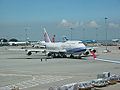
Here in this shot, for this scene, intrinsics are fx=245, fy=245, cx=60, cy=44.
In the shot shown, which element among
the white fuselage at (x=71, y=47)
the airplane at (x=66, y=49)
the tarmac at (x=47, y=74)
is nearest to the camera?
the tarmac at (x=47, y=74)

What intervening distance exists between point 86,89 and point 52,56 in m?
48.9

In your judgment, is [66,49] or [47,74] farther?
[66,49]

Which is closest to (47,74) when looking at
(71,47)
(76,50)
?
(76,50)

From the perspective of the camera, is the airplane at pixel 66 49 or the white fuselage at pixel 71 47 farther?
the airplane at pixel 66 49

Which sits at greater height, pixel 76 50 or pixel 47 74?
pixel 76 50

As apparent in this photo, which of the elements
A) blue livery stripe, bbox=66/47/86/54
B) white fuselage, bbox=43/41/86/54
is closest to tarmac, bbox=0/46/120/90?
blue livery stripe, bbox=66/47/86/54

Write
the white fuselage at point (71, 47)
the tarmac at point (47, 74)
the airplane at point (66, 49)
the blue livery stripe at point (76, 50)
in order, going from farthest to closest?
the airplane at point (66, 49) < the white fuselage at point (71, 47) < the blue livery stripe at point (76, 50) < the tarmac at point (47, 74)

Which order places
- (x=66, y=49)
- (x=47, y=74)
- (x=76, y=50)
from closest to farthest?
(x=47, y=74) < (x=76, y=50) < (x=66, y=49)

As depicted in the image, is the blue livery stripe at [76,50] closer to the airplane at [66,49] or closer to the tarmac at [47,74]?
the airplane at [66,49]

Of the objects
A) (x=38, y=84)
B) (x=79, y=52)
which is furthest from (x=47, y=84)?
(x=79, y=52)

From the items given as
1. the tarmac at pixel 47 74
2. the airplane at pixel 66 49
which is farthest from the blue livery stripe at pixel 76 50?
the tarmac at pixel 47 74

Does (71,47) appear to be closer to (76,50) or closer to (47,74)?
(76,50)

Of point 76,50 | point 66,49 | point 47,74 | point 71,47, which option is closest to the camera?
point 47,74

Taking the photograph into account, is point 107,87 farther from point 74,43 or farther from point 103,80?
point 74,43
